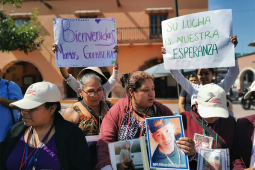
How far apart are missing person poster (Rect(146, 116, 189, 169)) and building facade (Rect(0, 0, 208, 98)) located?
41.3ft

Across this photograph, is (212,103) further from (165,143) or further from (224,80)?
(224,80)

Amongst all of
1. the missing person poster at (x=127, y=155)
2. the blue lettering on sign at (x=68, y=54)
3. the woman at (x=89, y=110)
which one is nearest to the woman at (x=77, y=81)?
the blue lettering on sign at (x=68, y=54)

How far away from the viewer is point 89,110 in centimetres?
225

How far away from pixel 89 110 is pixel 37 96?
707 mm

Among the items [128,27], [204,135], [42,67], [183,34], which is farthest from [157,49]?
[204,135]

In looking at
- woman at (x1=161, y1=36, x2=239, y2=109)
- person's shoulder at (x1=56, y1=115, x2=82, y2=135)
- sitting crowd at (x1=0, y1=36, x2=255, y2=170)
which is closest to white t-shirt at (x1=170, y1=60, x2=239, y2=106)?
woman at (x1=161, y1=36, x2=239, y2=109)

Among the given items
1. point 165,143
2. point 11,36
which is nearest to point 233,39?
point 165,143

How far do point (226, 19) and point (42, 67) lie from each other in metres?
14.7

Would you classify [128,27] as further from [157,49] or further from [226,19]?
[226,19]

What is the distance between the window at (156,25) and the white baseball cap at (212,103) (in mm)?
12943

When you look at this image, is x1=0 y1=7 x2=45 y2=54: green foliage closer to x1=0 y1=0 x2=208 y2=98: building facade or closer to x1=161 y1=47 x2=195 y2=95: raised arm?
x1=0 y1=0 x2=208 y2=98: building facade

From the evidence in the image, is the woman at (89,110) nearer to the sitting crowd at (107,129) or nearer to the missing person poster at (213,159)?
the sitting crowd at (107,129)

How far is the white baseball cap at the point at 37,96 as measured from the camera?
1.62m

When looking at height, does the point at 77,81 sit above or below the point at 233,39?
below
